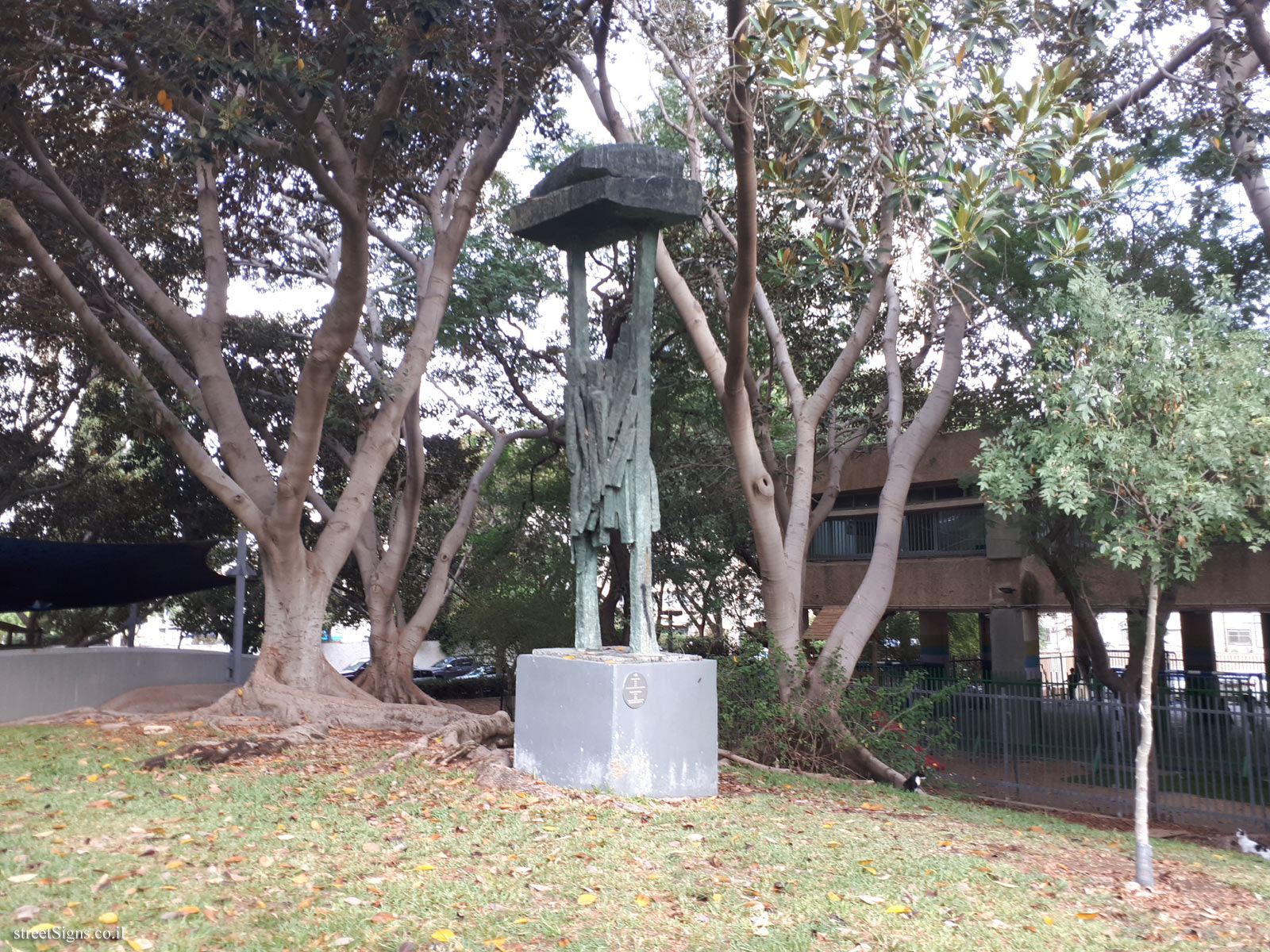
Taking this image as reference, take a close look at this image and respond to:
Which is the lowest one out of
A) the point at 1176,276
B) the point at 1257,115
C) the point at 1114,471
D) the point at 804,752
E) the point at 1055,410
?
the point at 804,752

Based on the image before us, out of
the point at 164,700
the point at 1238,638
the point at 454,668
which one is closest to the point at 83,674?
the point at 164,700

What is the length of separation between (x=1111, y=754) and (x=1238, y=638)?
4475cm

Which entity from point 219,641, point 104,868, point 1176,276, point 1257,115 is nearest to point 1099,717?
point 1176,276

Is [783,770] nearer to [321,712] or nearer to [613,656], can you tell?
[613,656]

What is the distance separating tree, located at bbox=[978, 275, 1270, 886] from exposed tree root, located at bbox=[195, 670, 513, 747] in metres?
6.77

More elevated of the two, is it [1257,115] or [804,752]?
[1257,115]

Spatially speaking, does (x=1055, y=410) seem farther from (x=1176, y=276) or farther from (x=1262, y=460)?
(x=1176, y=276)

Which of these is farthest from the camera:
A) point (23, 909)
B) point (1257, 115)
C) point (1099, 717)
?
point (1099, 717)

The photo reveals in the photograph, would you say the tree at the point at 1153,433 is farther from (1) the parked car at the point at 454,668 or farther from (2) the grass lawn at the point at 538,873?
(1) the parked car at the point at 454,668

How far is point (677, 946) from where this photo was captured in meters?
4.92

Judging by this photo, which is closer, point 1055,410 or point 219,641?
point 1055,410

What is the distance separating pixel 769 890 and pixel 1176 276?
36.7 feet

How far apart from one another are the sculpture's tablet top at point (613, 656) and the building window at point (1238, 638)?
50.0 metres

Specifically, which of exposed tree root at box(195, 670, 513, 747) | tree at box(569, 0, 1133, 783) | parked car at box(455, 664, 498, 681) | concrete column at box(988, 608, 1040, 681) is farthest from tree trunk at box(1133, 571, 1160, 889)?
parked car at box(455, 664, 498, 681)
